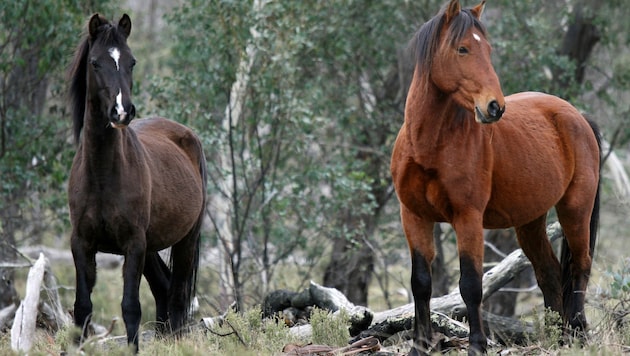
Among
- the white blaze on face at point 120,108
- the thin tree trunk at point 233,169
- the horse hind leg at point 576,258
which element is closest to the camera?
the white blaze on face at point 120,108

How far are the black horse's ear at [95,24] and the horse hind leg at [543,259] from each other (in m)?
3.69

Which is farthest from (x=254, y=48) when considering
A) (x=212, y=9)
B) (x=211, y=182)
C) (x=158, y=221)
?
(x=158, y=221)

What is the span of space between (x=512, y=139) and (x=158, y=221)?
9.67ft

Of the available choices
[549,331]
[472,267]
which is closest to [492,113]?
[472,267]

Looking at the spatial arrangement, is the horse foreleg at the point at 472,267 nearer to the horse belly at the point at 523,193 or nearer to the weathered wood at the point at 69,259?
the horse belly at the point at 523,193

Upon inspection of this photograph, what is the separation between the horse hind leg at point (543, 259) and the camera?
6953 millimetres

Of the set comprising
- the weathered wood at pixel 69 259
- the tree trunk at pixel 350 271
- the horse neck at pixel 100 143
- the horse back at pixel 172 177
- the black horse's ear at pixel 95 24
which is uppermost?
the black horse's ear at pixel 95 24

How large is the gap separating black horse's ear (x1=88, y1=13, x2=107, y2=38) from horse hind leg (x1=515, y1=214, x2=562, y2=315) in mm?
3693

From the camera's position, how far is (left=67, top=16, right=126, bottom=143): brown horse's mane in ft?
20.4

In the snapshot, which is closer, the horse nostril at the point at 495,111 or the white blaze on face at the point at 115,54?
the horse nostril at the point at 495,111

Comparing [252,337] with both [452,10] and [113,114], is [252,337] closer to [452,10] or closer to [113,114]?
[113,114]

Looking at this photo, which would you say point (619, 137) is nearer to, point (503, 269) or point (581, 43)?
point (581, 43)

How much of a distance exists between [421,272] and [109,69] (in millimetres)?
2643

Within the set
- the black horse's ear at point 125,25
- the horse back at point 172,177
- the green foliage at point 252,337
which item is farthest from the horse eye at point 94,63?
the green foliage at point 252,337
